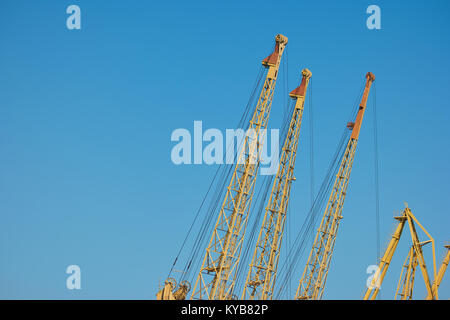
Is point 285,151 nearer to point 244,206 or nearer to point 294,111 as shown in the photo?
point 294,111

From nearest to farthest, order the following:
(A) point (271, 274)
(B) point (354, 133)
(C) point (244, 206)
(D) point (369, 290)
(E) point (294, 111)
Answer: (D) point (369, 290) < (C) point (244, 206) < (A) point (271, 274) < (E) point (294, 111) < (B) point (354, 133)

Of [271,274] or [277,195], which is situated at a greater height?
[277,195]

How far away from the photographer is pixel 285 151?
87125 mm

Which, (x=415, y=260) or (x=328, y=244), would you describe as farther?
(x=328, y=244)

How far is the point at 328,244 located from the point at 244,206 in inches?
784
